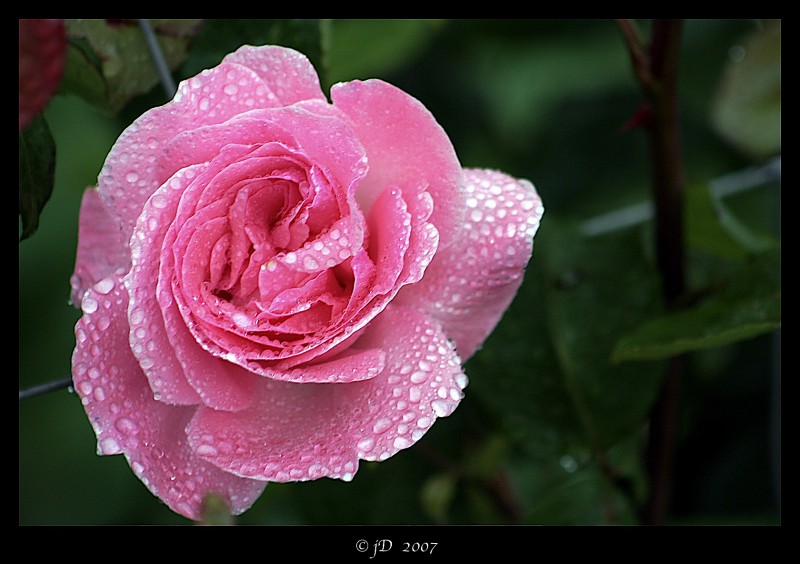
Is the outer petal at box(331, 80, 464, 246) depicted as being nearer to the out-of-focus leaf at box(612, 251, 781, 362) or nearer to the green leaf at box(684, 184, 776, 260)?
the out-of-focus leaf at box(612, 251, 781, 362)

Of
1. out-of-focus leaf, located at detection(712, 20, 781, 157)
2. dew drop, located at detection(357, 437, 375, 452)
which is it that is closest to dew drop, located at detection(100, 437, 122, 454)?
dew drop, located at detection(357, 437, 375, 452)

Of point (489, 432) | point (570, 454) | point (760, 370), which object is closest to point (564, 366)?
point (570, 454)

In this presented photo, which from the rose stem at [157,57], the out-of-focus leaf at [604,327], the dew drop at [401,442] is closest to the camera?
the dew drop at [401,442]

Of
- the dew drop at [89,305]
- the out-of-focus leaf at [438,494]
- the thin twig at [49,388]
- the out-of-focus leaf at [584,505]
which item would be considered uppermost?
the dew drop at [89,305]

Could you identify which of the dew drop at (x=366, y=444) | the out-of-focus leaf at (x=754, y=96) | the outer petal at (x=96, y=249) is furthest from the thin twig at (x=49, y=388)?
the out-of-focus leaf at (x=754, y=96)

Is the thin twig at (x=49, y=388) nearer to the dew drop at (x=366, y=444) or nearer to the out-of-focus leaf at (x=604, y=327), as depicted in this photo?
the dew drop at (x=366, y=444)
